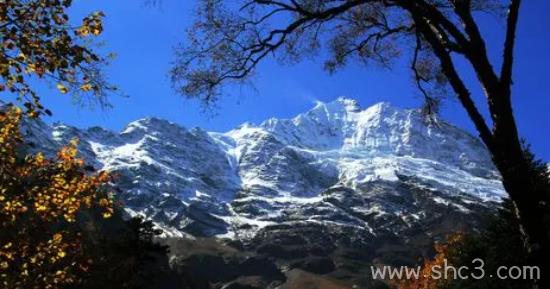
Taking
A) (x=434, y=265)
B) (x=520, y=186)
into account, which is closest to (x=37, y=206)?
(x=520, y=186)

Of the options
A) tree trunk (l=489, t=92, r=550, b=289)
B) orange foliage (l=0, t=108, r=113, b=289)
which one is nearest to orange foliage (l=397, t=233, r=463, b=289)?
orange foliage (l=0, t=108, r=113, b=289)

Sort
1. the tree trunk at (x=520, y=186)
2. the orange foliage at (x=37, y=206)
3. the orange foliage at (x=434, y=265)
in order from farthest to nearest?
the orange foliage at (x=434, y=265) → the orange foliage at (x=37, y=206) → the tree trunk at (x=520, y=186)

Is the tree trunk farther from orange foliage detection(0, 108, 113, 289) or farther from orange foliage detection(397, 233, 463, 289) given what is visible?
orange foliage detection(397, 233, 463, 289)

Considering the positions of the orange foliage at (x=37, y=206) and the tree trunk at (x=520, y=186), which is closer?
the tree trunk at (x=520, y=186)

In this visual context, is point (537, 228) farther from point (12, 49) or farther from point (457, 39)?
point (12, 49)

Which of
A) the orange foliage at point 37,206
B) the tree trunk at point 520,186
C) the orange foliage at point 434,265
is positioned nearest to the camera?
the tree trunk at point 520,186

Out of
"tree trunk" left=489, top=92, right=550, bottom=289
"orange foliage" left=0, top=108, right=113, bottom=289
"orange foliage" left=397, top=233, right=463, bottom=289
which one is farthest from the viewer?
"orange foliage" left=397, top=233, right=463, bottom=289

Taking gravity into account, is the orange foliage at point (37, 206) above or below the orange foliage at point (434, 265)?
below

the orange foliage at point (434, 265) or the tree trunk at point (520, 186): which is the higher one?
the orange foliage at point (434, 265)

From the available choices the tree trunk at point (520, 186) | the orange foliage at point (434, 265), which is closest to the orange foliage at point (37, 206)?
the tree trunk at point (520, 186)

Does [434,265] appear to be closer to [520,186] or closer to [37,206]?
[37,206]

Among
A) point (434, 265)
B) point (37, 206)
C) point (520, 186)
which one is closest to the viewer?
point (520, 186)

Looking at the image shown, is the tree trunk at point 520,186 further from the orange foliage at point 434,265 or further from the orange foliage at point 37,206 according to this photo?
the orange foliage at point 434,265

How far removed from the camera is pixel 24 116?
10234 millimetres
